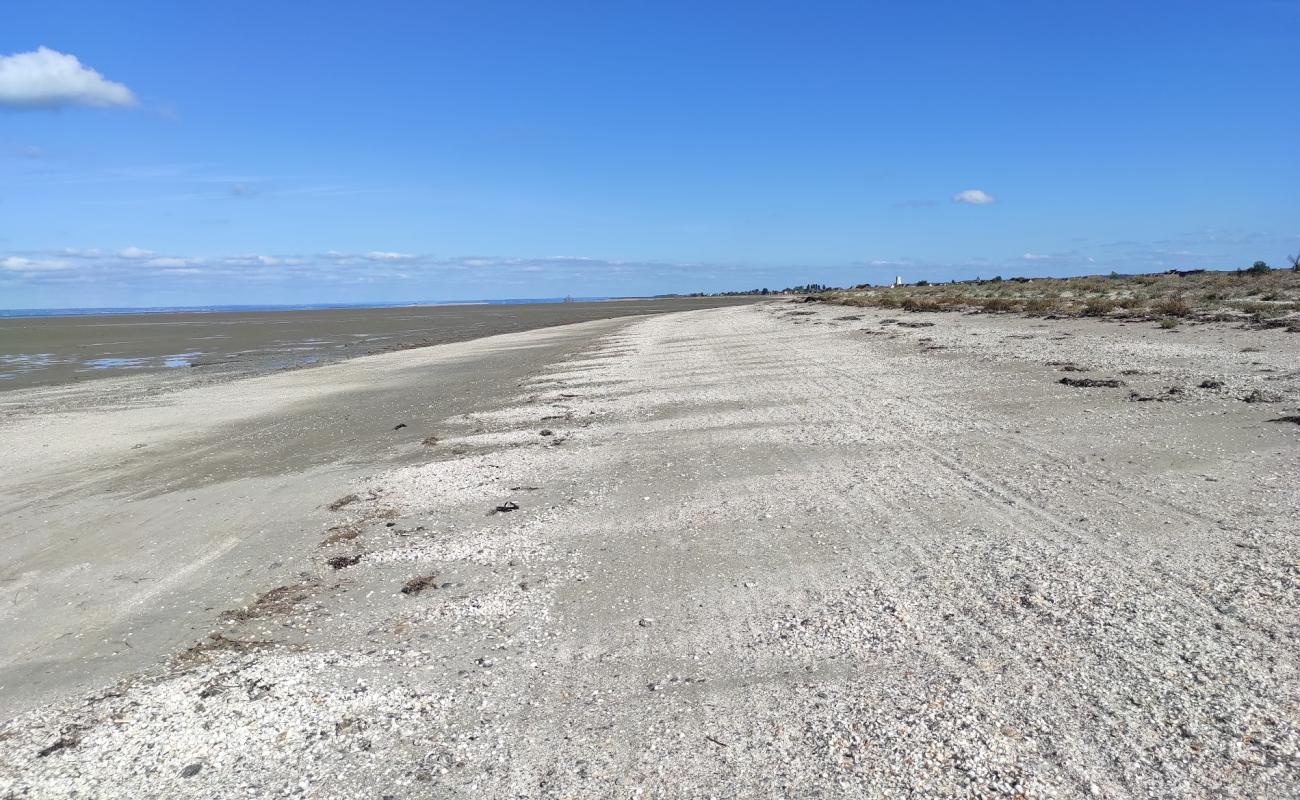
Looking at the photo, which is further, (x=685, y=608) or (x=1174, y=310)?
(x=1174, y=310)

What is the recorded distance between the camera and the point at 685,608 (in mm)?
4934

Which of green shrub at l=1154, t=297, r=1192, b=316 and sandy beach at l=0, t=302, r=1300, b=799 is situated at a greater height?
green shrub at l=1154, t=297, r=1192, b=316

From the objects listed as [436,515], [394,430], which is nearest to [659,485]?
[436,515]

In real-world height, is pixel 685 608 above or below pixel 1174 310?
below

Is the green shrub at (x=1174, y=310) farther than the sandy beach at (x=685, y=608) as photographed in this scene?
Yes

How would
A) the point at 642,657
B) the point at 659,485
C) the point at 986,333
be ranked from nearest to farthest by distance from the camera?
the point at 642,657 < the point at 659,485 < the point at 986,333

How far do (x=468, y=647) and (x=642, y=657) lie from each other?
1.03 meters

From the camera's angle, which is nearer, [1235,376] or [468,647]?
[468,647]

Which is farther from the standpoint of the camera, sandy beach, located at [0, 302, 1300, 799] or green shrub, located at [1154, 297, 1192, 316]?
green shrub, located at [1154, 297, 1192, 316]

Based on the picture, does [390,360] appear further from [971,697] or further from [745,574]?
[971,697]

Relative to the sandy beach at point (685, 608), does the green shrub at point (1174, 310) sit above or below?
above

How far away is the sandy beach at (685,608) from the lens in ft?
10.9

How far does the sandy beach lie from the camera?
10.9ft

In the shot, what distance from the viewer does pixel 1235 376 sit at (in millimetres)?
11680
